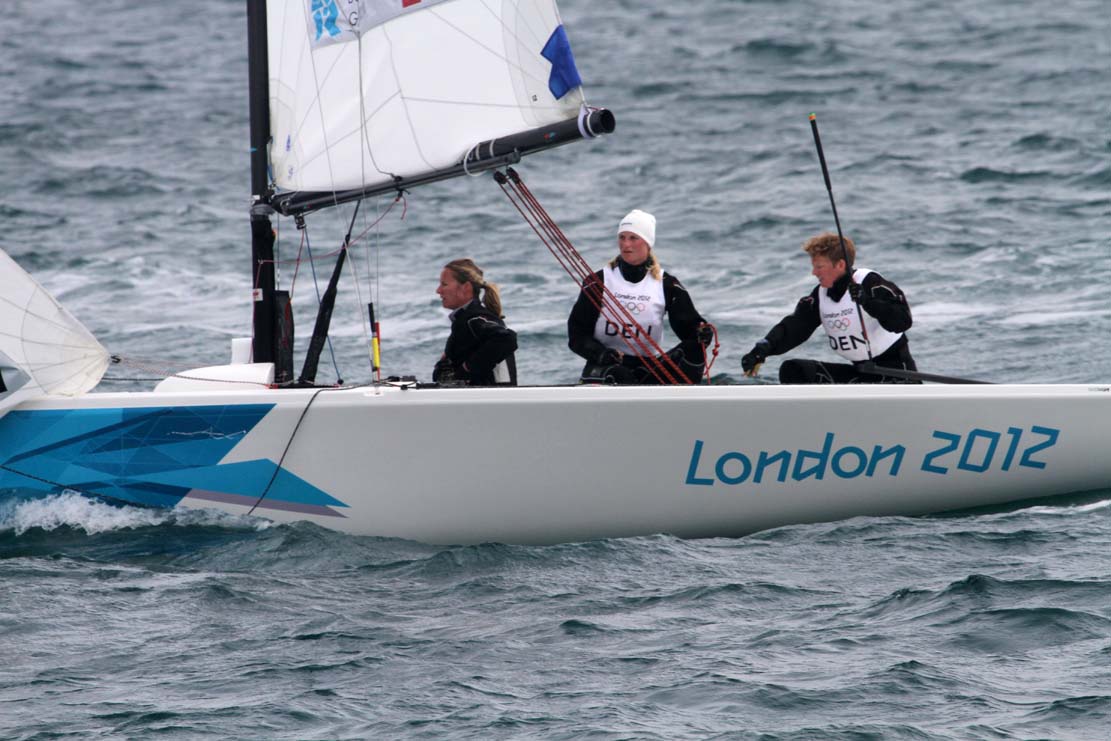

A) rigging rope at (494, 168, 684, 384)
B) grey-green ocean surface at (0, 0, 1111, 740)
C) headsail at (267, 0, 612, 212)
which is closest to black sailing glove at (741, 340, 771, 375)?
rigging rope at (494, 168, 684, 384)

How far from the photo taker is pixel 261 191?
628cm

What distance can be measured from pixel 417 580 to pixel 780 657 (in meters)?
1.35

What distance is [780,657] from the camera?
4.24 metres

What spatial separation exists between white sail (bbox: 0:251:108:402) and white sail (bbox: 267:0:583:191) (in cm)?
104

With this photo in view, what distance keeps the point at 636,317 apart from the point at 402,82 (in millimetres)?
1293

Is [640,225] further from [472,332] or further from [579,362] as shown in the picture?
[579,362]

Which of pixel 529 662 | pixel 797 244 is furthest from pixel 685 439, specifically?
pixel 797 244

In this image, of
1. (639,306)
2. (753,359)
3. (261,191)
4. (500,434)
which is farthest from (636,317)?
(261,191)

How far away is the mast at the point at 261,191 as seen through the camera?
20.5 feet

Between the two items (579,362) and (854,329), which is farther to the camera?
(579,362)

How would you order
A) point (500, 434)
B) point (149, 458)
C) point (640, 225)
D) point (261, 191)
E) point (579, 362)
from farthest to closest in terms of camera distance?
point (579, 362)
point (261, 191)
point (640, 225)
point (149, 458)
point (500, 434)

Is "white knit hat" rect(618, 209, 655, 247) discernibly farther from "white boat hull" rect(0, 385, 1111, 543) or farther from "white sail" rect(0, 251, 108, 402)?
"white sail" rect(0, 251, 108, 402)

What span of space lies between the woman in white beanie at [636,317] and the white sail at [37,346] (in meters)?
1.87

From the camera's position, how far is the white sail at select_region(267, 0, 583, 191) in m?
5.73
